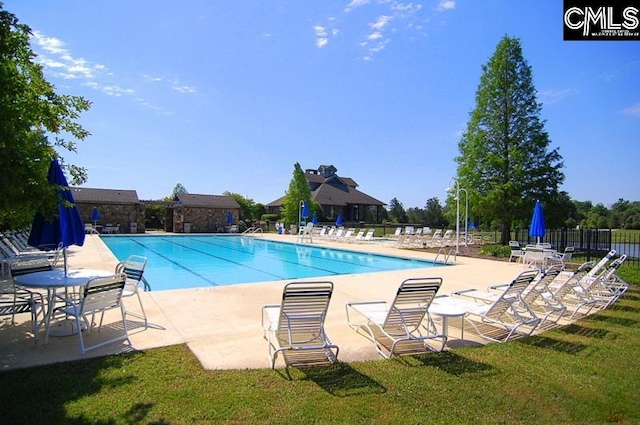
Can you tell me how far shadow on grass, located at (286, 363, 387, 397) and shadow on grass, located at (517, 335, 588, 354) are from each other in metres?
2.62

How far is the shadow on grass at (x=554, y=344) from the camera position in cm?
499

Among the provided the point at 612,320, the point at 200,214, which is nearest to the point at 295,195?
the point at 200,214

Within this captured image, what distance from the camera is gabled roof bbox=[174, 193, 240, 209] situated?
33.3 m

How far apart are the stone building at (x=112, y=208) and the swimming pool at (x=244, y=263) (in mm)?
8906

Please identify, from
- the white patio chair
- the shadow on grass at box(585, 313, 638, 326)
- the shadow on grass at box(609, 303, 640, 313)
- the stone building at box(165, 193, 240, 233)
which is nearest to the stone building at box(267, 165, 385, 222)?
the stone building at box(165, 193, 240, 233)

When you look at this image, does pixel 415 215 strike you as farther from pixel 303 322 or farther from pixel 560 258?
pixel 303 322

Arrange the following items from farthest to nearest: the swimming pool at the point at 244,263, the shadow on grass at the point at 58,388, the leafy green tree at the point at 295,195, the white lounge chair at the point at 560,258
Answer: the leafy green tree at the point at 295,195 → the swimming pool at the point at 244,263 → the white lounge chair at the point at 560,258 → the shadow on grass at the point at 58,388

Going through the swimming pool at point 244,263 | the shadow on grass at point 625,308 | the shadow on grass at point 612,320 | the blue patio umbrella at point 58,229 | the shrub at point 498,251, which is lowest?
the swimming pool at point 244,263

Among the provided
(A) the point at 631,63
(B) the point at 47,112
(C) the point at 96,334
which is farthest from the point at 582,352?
(A) the point at 631,63

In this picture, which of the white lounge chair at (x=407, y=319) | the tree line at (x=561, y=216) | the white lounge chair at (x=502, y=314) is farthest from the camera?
the tree line at (x=561, y=216)

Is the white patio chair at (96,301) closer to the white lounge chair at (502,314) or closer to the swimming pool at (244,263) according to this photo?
the white lounge chair at (502,314)

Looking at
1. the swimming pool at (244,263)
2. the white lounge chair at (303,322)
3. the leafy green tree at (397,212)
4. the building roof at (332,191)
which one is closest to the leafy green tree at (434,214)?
the leafy green tree at (397,212)

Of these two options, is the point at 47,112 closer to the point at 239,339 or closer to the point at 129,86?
the point at 239,339

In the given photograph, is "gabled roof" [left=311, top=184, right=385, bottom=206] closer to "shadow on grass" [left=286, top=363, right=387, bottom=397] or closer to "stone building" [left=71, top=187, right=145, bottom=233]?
"stone building" [left=71, top=187, right=145, bottom=233]
